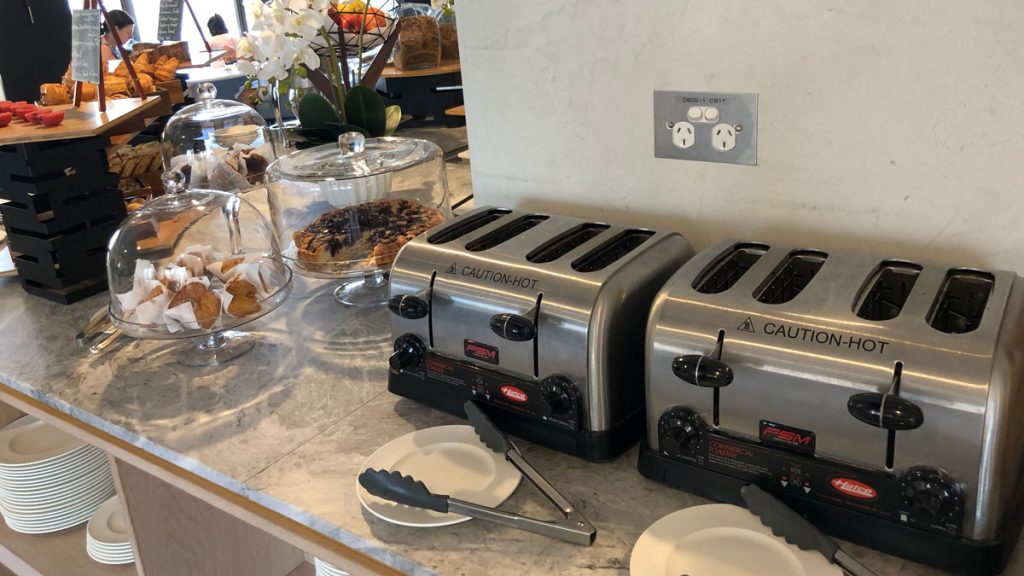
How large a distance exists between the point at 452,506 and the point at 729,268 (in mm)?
413

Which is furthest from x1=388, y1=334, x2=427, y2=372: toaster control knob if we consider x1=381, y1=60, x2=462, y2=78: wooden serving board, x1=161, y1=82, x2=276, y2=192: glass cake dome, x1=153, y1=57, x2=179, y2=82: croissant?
x1=153, y1=57, x2=179, y2=82: croissant

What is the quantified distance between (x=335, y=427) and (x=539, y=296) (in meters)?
0.31

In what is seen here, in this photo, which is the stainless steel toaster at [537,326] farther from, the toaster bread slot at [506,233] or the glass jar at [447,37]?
the glass jar at [447,37]

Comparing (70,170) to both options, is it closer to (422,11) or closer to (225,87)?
(422,11)

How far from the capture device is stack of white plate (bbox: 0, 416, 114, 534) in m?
1.44

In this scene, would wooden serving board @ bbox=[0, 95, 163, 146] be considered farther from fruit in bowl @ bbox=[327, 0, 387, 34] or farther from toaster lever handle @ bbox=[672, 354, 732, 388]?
toaster lever handle @ bbox=[672, 354, 732, 388]

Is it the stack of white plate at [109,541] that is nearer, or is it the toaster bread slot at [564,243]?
the toaster bread slot at [564,243]

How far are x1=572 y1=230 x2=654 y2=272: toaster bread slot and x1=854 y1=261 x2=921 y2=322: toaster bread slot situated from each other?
27 cm

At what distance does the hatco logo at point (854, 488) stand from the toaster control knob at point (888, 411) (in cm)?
7

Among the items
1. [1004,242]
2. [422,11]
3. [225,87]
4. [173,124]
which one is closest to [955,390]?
[1004,242]

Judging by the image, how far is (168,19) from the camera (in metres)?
3.25

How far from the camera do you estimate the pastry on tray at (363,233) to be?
1.27 meters

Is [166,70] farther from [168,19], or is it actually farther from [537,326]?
[537,326]

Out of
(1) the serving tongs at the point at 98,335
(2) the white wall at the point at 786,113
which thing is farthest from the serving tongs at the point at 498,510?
(1) the serving tongs at the point at 98,335
